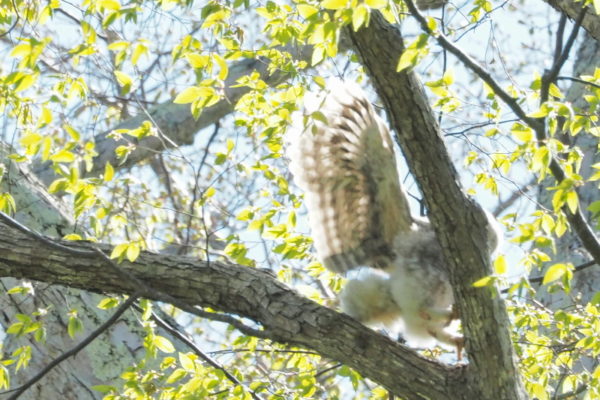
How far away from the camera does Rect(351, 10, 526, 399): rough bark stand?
308cm

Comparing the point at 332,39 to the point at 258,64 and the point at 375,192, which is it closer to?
the point at 375,192

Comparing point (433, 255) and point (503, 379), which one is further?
point (433, 255)

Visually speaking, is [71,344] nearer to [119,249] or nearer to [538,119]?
[119,249]

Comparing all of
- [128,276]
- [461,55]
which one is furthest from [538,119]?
[128,276]

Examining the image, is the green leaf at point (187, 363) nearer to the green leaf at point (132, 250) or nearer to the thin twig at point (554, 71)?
the green leaf at point (132, 250)

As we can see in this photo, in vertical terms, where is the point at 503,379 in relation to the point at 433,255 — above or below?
below

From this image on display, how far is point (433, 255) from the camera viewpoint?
3879mm

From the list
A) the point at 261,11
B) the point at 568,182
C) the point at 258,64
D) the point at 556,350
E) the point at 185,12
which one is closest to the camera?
the point at 568,182

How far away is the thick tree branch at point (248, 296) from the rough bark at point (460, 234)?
4.8 inches

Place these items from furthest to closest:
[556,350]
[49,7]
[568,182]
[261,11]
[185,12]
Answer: [185,12] → [556,350] → [261,11] → [49,7] → [568,182]

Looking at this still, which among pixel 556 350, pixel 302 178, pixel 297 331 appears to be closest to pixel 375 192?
pixel 302 178

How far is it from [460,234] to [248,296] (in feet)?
2.62

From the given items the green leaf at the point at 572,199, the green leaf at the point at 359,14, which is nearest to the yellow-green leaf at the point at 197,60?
the green leaf at the point at 359,14

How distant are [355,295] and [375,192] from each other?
1.43 feet
